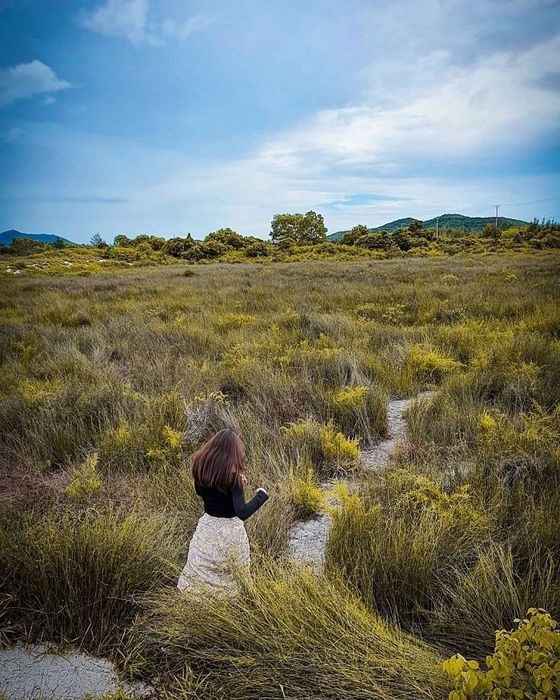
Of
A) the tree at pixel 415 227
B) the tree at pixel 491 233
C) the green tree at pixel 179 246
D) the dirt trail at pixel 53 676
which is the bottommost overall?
the dirt trail at pixel 53 676

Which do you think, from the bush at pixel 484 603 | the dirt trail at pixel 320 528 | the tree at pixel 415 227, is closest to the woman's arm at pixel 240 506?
the dirt trail at pixel 320 528

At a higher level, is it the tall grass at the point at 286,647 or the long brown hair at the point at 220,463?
the long brown hair at the point at 220,463

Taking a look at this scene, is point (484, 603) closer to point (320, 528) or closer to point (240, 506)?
point (320, 528)

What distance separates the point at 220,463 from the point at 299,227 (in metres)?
69.3

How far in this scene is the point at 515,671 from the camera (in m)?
1.42

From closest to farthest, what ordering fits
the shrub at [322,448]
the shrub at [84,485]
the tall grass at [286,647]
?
the tall grass at [286,647] → the shrub at [84,485] → the shrub at [322,448]

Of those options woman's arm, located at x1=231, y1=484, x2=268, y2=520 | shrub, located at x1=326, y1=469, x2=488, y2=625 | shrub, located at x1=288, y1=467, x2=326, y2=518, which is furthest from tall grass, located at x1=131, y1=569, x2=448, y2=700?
shrub, located at x1=288, y1=467, x2=326, y2=518

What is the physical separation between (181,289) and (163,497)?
544 inches

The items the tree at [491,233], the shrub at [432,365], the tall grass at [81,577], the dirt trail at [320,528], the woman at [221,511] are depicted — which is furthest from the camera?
the tree at [491,233]

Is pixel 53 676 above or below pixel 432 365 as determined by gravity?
below

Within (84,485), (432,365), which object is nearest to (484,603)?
(84,485)

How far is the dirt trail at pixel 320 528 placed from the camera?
269 centimetres

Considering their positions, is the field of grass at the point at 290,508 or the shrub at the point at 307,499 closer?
the field of grass at the point at 290,508

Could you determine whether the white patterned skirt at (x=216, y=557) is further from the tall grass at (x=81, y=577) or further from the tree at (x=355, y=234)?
the tree at (x=355, y=234)
